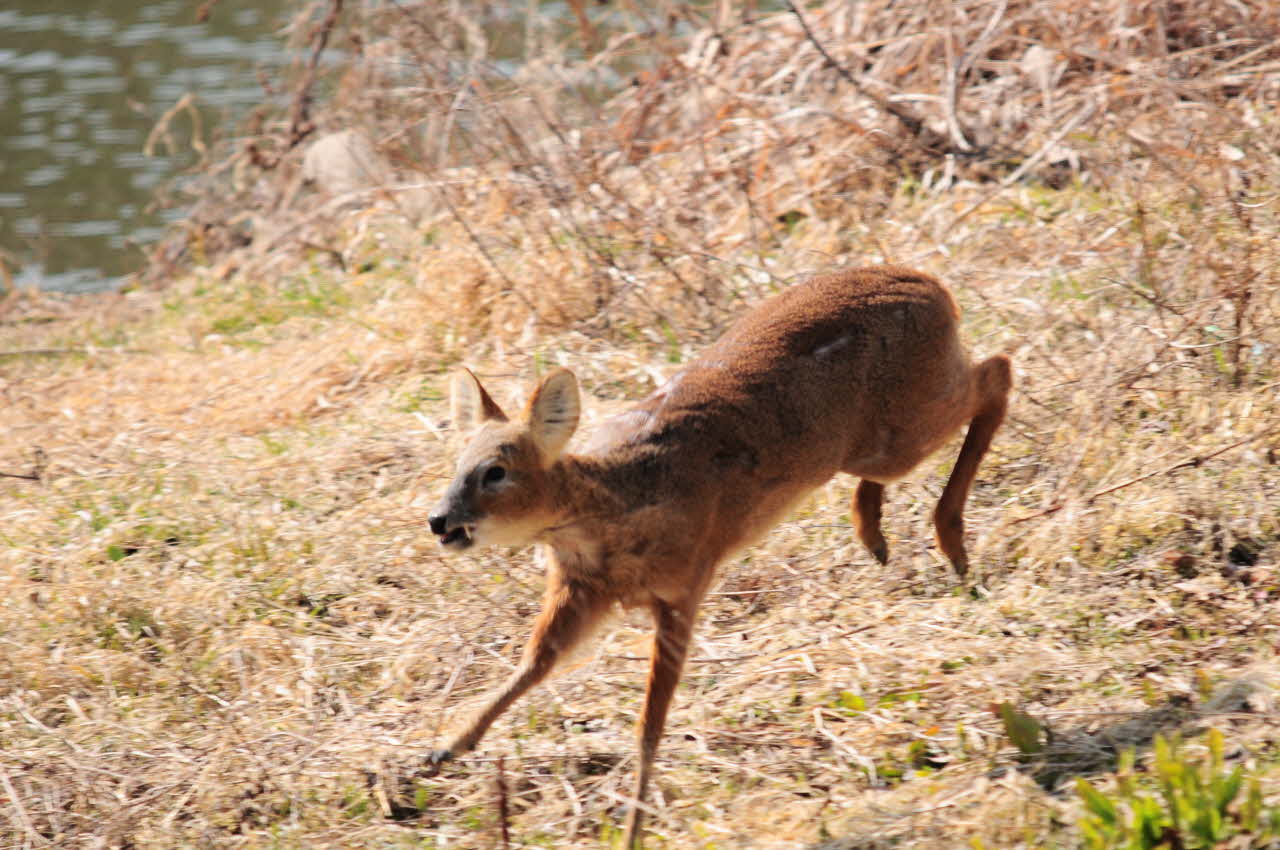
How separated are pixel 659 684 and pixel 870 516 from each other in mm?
1370

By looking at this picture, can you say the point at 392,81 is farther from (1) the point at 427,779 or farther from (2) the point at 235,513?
(1) the point at 427,779

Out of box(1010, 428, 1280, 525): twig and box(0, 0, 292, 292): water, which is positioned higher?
box(1010, 428, 1280, 525): twig

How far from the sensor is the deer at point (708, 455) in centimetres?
433

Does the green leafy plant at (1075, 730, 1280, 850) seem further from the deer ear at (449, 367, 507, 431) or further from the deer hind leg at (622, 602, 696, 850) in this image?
the deer ear at (449, 367, 507, 431)

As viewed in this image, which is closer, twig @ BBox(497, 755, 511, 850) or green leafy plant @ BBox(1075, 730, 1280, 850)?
green leafy plant @ BBox(1075, 730, 1280, 850)

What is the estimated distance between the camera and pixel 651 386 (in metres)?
6.95

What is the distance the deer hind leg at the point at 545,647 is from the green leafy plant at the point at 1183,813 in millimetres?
1468

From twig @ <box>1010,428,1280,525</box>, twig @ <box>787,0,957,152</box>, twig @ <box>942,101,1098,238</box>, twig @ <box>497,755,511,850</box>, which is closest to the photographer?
twig @ <box>497,755,511,850</box>

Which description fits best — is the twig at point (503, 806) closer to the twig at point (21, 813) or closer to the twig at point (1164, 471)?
the twig at point (21, 813)

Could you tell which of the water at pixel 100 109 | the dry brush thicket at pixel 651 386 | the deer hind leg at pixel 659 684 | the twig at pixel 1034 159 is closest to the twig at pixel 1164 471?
the dry brush thicket at pixel 651 386

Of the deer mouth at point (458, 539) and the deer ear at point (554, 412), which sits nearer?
the deer mouth at point (458, 539)

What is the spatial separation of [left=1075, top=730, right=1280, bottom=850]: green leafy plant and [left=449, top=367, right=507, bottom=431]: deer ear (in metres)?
1.99

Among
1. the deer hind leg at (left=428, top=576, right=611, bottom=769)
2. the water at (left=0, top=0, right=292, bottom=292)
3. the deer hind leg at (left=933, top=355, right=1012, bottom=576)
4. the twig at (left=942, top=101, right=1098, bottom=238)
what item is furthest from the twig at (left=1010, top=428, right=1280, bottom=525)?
the water at (left=0, top=0, right=292, bottom=292)

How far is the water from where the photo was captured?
1226cm
